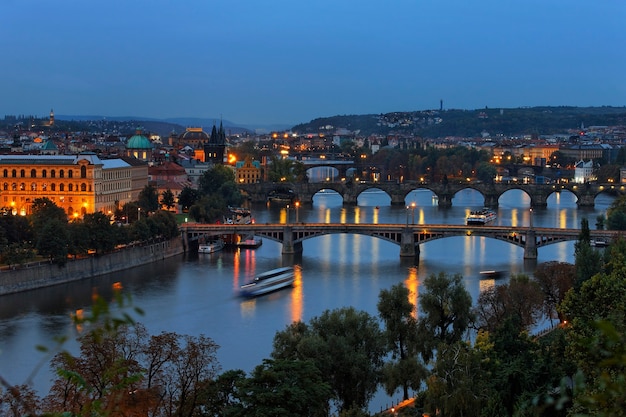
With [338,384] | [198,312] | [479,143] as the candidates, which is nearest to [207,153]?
[198,312]

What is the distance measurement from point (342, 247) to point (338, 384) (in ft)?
45.9

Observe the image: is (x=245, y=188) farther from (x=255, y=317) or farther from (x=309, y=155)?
(x=309, y=155)

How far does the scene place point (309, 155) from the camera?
7306 centimetres

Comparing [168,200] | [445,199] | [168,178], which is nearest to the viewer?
[168,200]

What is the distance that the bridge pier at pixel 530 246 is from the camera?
21.1m

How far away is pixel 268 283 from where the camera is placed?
17.0 m

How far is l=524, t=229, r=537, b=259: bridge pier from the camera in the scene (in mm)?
21078

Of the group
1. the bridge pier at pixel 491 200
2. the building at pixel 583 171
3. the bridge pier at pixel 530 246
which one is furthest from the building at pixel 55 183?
the building at pixel 583 171

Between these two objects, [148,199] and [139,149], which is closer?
[148,199]

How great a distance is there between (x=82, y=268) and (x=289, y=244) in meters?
5.32

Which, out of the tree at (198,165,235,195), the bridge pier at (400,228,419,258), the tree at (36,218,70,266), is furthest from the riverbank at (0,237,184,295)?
the tree at (198,165,235,195)

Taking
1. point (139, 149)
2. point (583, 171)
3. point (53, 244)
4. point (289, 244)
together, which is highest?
point (139, 149)

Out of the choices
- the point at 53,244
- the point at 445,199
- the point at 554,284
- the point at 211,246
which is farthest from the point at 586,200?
the point at 53,244

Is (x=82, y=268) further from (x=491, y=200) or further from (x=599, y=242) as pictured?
(x=491, y=200)
